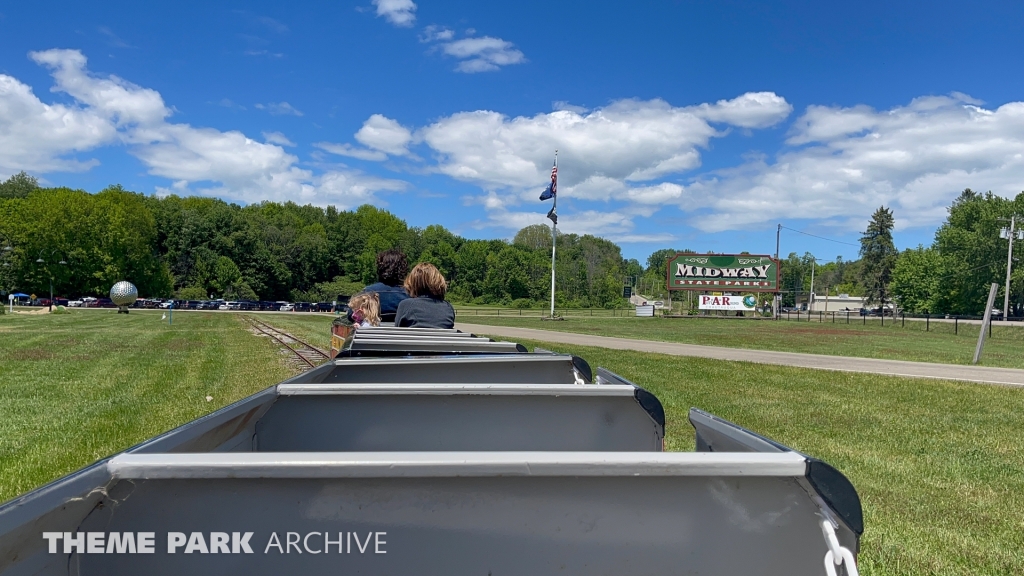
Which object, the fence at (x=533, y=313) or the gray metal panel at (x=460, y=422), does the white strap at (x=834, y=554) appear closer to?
the gray metal panel at (x=460, y=422)

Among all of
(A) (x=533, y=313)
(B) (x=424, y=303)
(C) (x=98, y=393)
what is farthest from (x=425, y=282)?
(A) (x=533, y=313)

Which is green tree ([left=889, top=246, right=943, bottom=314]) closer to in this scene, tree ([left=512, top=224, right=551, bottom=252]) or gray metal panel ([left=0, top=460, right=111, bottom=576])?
tree ([left=512, top=224, right=551, bottom=252])

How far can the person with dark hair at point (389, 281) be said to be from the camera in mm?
6957

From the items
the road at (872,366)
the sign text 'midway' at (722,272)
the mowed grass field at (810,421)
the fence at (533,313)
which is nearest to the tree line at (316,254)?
the fence at (533,313)

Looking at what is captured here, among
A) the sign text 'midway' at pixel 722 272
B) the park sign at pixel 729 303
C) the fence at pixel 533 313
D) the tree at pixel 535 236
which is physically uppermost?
the tree at pixel 535 236

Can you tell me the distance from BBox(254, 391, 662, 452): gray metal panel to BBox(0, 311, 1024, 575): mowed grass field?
1843 mm

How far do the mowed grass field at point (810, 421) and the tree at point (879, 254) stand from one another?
100891 millimetres

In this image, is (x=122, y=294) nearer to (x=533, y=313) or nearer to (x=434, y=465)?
(x=533, y=313)

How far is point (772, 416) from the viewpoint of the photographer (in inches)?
326

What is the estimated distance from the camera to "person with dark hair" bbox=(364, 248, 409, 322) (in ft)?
22.8

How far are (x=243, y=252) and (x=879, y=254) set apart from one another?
99.1 meters

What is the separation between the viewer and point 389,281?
7195mm

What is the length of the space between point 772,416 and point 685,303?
76.4 metres

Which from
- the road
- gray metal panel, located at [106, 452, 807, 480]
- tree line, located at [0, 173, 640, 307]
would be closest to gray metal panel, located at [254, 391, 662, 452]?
gray metal panel, located at [106, 452, 807, 480]
